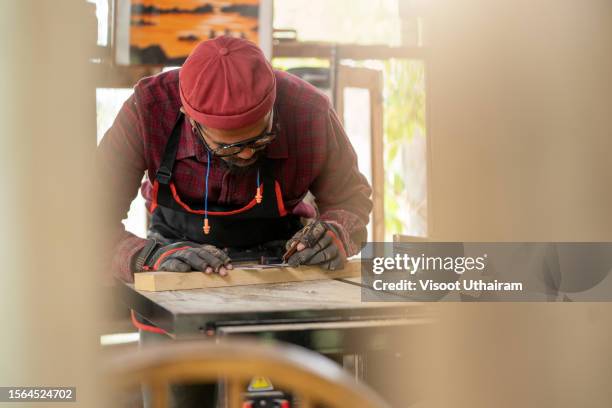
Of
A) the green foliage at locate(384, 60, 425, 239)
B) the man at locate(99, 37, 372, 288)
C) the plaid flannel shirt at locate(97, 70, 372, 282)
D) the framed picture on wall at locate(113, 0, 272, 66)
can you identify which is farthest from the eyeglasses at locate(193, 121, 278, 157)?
the green foliage at locate(384, 60, 425, 239)

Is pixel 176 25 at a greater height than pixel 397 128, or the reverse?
pixel 176 25

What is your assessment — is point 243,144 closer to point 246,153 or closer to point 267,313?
point 246,153

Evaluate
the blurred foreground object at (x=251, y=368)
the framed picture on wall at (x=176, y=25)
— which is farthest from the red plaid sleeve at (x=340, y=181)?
the blurred foreground object at (x=251, y=368)

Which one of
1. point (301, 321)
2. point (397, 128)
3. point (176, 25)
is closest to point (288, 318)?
point (301, 321)

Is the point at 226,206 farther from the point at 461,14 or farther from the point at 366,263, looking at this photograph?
the point at 461,14

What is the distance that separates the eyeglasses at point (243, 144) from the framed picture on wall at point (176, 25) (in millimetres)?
1256

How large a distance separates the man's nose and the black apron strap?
0.21m

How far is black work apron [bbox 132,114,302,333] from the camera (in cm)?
199

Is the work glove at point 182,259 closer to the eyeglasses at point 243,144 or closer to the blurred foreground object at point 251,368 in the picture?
the eyeglasses at point 243,144

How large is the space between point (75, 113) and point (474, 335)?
1.10ft

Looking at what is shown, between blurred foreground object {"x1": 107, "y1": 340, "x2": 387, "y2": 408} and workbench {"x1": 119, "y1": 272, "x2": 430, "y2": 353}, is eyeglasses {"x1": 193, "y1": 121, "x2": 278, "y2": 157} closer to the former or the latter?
workbench {"x1": 119, "y1": 272, "x2": 430, "y2": 353}

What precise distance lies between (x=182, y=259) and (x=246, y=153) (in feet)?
1.05

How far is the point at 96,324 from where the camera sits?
49 centimetres

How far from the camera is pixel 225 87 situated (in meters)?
1.74
